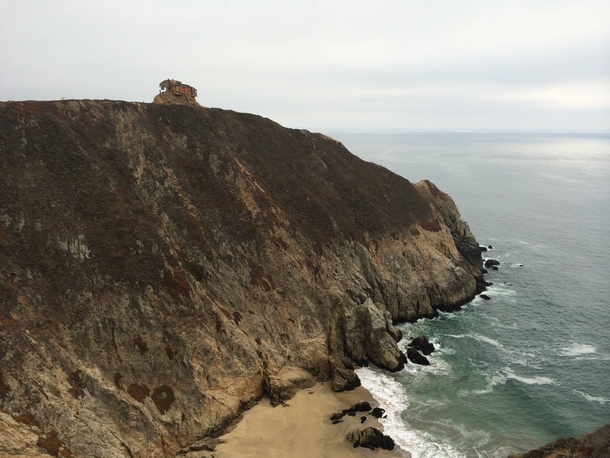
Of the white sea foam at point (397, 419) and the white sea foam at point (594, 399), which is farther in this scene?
the white sea foam at point (594, 399)

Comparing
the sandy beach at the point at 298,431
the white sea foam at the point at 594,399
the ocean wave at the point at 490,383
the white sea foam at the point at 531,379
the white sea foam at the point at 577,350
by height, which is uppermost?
the white sea foam at the point at 577,350

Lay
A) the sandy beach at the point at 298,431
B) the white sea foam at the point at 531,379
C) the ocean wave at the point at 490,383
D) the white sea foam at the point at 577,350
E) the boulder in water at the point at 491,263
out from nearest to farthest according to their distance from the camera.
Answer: the sandy beach at the point at 298,431, the ocean wave at the point at 490,383, the white sea foam at the point at 531,379, the white sea foam at the point at 577,350, the boulder in water at the point at 491,263

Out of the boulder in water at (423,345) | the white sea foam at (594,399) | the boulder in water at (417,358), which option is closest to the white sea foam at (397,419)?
the boulder in water at (417,358)

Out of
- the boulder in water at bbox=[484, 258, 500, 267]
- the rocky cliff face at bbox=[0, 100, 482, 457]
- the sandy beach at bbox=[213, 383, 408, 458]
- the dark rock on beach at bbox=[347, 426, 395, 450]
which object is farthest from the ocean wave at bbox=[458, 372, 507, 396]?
the boulder in water at bbox=[484, 258, 500, 267]

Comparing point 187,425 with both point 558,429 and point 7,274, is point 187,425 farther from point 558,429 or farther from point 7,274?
point 558,429

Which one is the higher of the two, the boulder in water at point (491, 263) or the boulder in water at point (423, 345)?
the boulder in water at point (491, 263)

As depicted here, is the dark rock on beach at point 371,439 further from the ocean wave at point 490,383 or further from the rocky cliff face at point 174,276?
the ocean wave at point 490,383

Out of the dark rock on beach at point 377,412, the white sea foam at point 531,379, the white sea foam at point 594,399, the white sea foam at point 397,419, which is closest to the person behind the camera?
the white sea foam at point 397,419

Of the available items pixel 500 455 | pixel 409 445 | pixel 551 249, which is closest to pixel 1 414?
pixel 409 445
